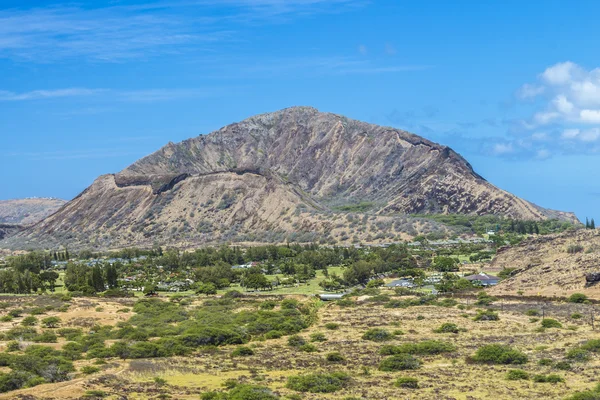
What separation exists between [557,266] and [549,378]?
41568 mm

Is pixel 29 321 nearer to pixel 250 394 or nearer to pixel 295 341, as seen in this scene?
pixel 295 341

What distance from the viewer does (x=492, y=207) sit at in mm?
195250

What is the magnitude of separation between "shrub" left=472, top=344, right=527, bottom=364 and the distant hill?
1003 inches

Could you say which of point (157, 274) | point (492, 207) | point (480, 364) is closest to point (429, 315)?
point (480, 364)

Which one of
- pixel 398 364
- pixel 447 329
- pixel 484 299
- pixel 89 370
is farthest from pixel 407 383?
pixel 484 299

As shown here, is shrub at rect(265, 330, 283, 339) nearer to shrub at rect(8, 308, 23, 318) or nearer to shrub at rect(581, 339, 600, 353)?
shrub at rect(581, 339, 600, 353)

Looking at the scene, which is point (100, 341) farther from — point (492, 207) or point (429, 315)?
point (492, 207)

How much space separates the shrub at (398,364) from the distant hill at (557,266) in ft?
95.2

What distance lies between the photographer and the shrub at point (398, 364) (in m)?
41.3

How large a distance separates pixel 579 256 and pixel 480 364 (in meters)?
38.3

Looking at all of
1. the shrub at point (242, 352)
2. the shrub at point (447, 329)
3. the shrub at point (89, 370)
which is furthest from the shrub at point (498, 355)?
the shrub at point (89, 370)

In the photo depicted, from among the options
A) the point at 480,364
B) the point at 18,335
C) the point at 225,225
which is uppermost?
the point at 225,225

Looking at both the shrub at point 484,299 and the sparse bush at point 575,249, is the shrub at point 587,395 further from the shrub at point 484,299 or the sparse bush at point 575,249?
the sparse bush at point 575,249

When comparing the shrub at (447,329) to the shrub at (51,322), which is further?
the shrub at (51,322)
